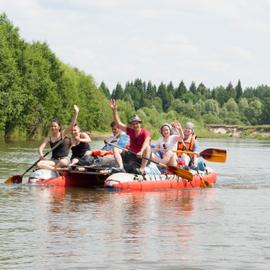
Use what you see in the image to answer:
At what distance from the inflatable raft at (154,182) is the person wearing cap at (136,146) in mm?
330

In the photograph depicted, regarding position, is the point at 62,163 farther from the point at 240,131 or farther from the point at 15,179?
the point at 240,131

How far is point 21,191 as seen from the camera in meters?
19.1

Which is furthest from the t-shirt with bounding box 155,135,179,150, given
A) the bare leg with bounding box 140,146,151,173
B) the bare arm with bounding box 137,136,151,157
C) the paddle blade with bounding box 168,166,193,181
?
the bare arm with bounding box 137,136,151,157

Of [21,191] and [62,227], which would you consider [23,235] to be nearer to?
[62,227]

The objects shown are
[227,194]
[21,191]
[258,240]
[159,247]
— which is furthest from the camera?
[227,194]

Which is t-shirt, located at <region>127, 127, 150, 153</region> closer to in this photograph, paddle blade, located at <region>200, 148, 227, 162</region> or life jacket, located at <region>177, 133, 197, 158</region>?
life jacket, located at <region>177, 133, 197, 158</region>

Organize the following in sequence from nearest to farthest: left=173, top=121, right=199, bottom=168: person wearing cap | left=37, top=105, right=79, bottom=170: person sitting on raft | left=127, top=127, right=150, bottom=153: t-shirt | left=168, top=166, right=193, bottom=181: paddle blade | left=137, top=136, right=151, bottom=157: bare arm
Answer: left=137, top=136, right=151, bottom=157: bare arm
left=127, top=127, right=150, bottom=153: t-shirt
left=37, top=105, right=79, bottom=170: person sitting on raft
left=168, top=166, right=193, bottom=181: paddle blade
left=173, top=121, right=199, bottom=168: person wearing cap

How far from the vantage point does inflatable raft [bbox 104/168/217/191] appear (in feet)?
64.3

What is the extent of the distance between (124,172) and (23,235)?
782cm

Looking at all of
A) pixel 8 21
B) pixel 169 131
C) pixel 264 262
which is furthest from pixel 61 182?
pixel 8 21

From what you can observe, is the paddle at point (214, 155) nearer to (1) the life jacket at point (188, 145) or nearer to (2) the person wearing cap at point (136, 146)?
(1) the life jacket at point (188, 145)

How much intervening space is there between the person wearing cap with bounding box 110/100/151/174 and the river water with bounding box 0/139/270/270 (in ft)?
3.08

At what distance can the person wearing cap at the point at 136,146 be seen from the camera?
65.9 feet

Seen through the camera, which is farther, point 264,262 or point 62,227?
point 62,227
